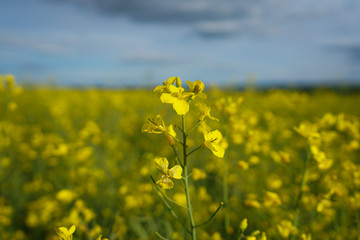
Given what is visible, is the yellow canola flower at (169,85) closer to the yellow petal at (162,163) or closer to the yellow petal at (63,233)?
the yellow petal at (162,163)

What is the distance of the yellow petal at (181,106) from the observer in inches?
39.5

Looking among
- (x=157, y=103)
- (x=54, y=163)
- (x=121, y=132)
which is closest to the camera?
(x=54, y=163)

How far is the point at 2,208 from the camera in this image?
2.97 meters

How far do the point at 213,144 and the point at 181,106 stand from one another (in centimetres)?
23

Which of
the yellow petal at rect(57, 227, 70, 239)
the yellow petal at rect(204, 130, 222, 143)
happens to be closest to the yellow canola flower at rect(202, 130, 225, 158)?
the yellow petal at rect(204, 130, 222, 143)

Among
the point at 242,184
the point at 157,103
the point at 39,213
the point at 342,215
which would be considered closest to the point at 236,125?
the point at 242,184

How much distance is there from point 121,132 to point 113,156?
79.2 inches

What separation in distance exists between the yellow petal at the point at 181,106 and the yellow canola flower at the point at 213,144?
162mm

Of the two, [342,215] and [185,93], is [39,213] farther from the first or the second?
[342,215]

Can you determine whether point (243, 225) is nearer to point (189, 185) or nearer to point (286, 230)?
point (286, 230)

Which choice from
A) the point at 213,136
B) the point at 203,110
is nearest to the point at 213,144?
the point at 213,136

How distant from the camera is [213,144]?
3.66ft

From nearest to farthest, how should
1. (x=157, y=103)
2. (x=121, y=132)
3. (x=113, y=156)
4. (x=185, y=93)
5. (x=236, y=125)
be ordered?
(x=185, y=93) < (x=236, y=125) < (x=113, y=156) < (x=121, y=132) < (x=157, y=103)

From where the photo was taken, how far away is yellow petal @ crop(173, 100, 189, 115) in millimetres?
1002
